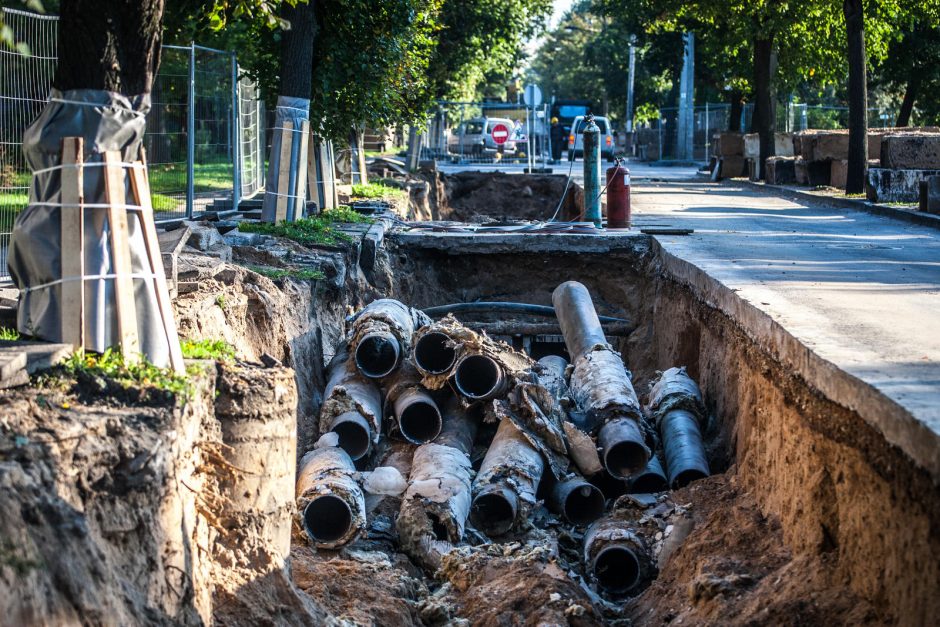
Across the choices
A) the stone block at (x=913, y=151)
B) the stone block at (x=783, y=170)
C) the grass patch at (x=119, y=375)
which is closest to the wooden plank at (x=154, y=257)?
the grass patch at (x=119, y=375)

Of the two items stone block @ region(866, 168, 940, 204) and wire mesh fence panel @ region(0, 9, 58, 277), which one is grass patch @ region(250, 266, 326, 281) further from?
stone block @ region(866, 168, 940, 204)

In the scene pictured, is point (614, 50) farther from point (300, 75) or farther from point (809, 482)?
point (809, 482)

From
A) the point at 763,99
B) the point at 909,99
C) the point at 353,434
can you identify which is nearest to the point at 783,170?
the point at 763,99

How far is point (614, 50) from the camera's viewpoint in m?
64.8

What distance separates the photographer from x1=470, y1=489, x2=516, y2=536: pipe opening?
7.54 meters

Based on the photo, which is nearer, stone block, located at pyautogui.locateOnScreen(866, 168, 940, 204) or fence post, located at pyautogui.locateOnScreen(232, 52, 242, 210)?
fence post, located at pyautogui.locateOnScreen(232, 52, 242, 210)

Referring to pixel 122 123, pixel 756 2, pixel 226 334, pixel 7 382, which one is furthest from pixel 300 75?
pixel 756 2

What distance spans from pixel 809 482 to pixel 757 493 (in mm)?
1043

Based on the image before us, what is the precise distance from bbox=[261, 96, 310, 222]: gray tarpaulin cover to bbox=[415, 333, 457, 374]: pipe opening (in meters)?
4.21

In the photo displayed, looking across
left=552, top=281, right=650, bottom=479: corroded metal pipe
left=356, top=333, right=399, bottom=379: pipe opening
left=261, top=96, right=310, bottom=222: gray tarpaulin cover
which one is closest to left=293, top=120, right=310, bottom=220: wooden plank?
left=261, top=96, right=310, bottom=222: gray tarpaulin cover

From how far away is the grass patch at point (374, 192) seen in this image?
19016 mm

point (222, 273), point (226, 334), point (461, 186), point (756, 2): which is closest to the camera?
point (226, 334)

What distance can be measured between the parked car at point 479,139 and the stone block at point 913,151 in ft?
74.5

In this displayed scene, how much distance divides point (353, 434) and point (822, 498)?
3.85 m
